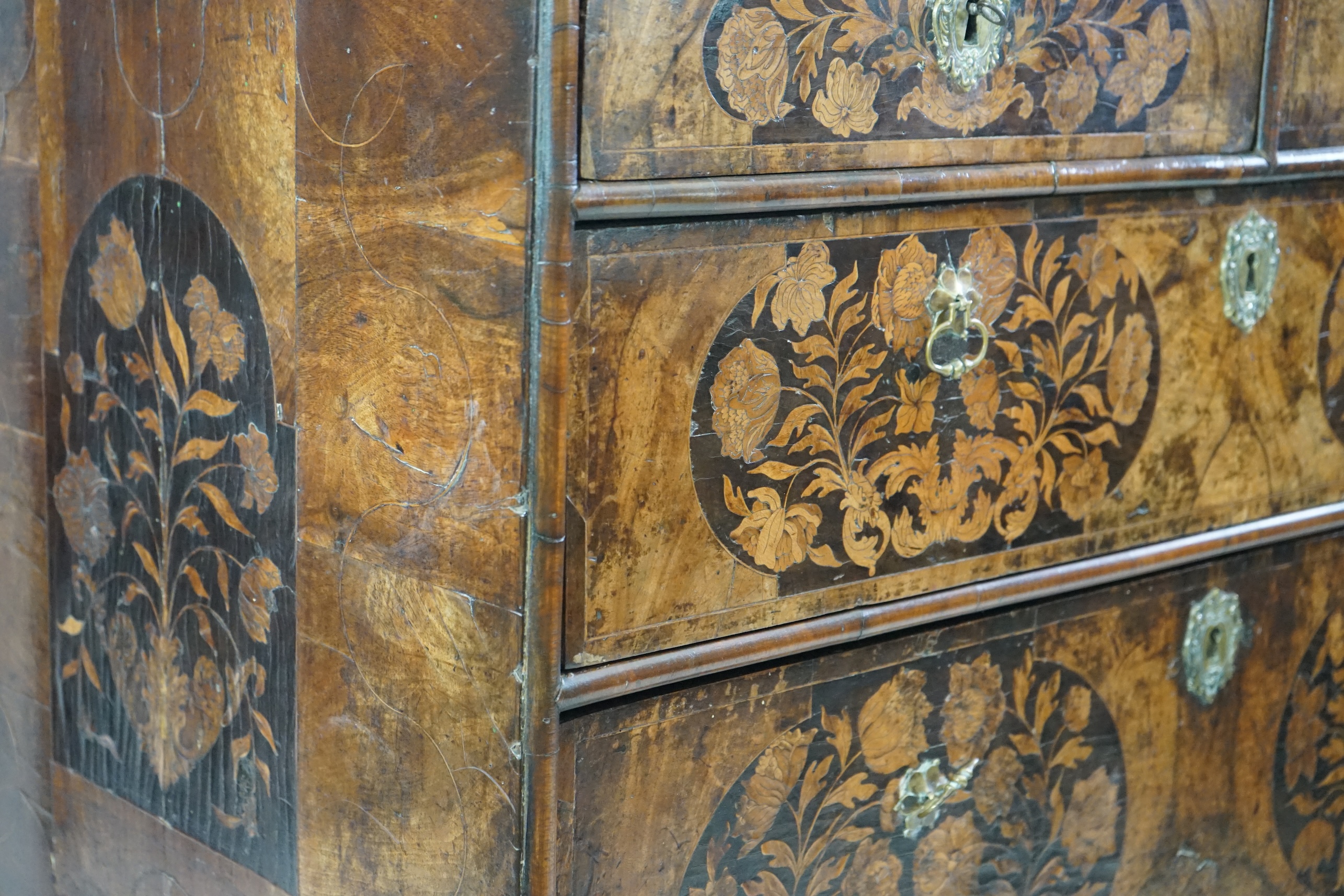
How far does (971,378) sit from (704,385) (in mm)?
267

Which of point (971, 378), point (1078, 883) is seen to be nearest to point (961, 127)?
point (971, 378)

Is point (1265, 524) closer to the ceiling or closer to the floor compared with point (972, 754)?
closer to the ceiling

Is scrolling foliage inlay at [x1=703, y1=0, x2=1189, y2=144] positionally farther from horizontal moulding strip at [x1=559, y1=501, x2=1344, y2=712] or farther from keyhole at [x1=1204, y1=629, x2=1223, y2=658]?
keyhole at [x1=1204, y1=629, x2=1223, y2=658]

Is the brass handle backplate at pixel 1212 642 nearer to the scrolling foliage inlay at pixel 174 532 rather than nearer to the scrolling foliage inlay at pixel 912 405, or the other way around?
the scrolling foliage inlay at pixel 912 405

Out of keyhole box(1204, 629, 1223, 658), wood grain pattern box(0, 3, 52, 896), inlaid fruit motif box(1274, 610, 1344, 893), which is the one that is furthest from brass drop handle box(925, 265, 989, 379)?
wood grain pattern box(0, 3, 52, 896)

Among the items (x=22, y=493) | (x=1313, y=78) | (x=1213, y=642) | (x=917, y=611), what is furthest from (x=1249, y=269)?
(x=22, y=493)

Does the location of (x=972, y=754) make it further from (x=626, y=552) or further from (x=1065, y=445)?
(x=626, y=552)

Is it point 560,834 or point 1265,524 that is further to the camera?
point 1265,524

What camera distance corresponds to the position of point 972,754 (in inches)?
53.0

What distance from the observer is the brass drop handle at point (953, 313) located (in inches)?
47.4

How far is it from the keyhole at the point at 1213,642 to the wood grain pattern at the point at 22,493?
1103 mm

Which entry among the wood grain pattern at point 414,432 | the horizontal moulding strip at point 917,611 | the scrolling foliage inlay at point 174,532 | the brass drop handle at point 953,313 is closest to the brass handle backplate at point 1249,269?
the horizontal moulding strip at point 917,611

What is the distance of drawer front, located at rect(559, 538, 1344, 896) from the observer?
1.17 m

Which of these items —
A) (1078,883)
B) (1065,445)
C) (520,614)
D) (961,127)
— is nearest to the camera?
(520,614)
